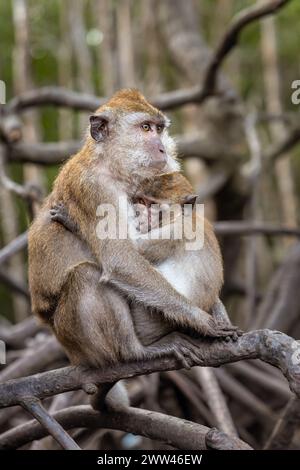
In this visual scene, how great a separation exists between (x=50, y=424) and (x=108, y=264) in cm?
79

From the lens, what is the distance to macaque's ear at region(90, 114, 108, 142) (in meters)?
4.06

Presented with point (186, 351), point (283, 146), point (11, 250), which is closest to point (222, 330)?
point (186, 351)

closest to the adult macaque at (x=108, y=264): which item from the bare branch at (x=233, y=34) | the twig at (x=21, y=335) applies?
the bare branch at (x=233, y=34)

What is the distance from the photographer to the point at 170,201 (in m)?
3.90

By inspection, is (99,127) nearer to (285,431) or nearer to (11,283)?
(285,431)

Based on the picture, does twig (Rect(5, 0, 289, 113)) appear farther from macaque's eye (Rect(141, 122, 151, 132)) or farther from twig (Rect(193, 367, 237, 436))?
twig (Rect(193, 367, 237, 436))

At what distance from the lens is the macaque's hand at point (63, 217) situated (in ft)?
12.7

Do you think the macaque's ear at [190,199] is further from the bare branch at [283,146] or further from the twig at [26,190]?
the bare branch at [283,146]

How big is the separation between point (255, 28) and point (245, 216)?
5.41 meters

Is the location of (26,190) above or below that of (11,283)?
above

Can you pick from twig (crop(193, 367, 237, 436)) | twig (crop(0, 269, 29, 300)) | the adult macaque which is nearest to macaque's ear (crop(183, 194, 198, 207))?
the adult macaque

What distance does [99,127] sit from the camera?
13.4 feet
